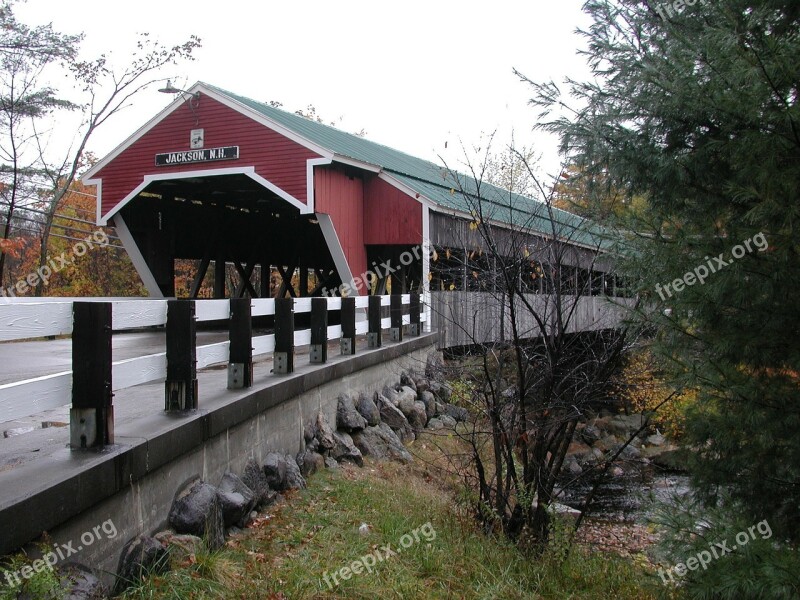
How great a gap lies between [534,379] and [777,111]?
11.2ft

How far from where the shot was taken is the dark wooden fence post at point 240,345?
16.5 ft

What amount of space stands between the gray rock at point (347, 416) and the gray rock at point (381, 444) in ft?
0.43

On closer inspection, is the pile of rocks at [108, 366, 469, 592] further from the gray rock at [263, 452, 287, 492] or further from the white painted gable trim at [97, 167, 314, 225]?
the white painted gable trim at [97, 167, 314, 225]

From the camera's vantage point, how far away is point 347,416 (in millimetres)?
7426

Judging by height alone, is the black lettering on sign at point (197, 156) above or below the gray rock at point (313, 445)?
above

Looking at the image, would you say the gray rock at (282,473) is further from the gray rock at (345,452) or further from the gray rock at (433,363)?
the gray rock at (433,363)

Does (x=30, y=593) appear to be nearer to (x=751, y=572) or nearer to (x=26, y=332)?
(x=26, y=332)

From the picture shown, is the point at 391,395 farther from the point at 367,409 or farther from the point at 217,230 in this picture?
the point at 217,230

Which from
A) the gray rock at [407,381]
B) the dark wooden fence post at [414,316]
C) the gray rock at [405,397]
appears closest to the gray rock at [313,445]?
the gray rock at [405,397]


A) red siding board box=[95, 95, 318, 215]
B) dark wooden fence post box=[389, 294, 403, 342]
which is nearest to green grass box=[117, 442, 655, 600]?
dark wooden fence post box=[389, 294, 403, 342]

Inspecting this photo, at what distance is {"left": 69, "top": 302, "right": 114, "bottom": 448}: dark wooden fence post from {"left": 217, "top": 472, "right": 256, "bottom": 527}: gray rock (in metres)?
1.12

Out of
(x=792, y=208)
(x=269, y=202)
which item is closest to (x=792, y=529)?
(x=792, y=208)

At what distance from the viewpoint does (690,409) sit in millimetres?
3783

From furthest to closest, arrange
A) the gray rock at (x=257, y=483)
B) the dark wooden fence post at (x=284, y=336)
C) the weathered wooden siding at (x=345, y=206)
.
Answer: the weathered wooden siding at (x=345, y=206) < the dark wooden fence post at (x=284, y=336) < the gray rock at (x=257, y=483)
